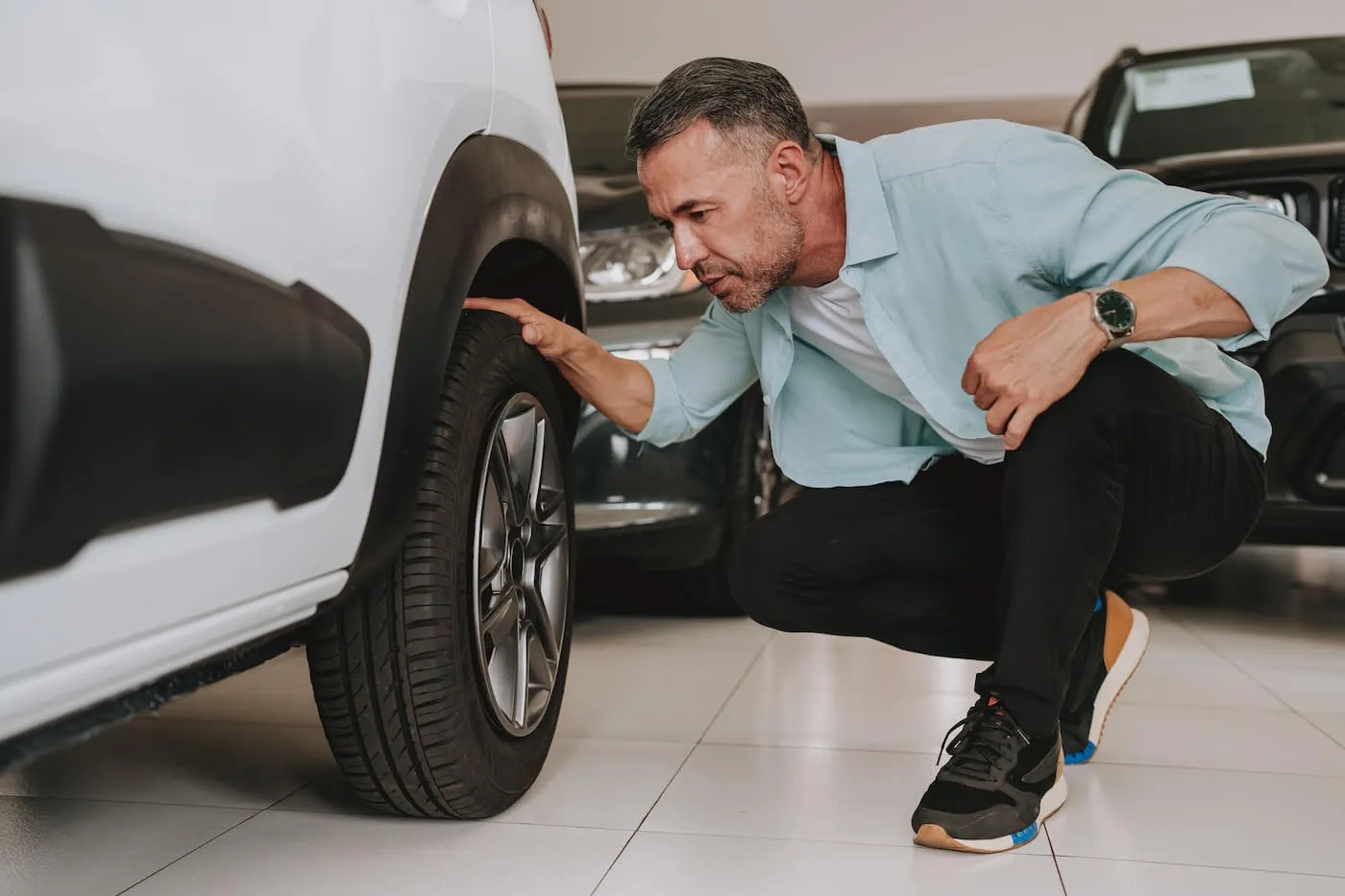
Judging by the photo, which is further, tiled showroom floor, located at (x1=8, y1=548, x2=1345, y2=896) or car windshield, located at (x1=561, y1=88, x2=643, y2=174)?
Answer: car windshield, located at (x1=561, y1=88, x2=643, y2=174)

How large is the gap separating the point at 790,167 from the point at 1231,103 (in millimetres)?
2367

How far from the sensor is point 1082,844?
1448 mm

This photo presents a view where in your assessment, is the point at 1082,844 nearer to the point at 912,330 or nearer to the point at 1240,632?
the point at 912,330

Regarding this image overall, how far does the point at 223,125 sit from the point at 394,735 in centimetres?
70

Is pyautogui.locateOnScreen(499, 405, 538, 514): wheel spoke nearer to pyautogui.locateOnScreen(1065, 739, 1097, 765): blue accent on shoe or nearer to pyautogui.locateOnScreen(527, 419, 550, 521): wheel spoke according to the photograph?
pyautogui.locateOnScreen(527, 419, 550, 521): wheel spoke

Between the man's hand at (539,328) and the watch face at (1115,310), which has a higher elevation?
the watch face at (1115,310)

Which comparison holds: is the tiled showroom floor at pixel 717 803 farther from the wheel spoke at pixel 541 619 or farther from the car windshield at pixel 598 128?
the car windshield at pixel 598 128

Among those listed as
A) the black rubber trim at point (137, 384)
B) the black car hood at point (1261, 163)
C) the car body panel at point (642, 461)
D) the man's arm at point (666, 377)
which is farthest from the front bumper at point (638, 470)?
the black rubber trim at point (137, 384)

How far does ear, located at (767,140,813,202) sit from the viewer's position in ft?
4.86

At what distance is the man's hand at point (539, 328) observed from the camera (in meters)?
1.48

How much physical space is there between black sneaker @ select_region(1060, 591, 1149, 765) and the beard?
2.00 ft

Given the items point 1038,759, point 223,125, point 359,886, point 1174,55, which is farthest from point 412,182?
point 1174,55

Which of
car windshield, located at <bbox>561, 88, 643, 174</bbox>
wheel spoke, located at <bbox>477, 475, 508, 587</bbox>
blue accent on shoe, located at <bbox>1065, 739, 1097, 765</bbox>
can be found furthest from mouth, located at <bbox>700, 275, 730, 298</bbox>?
car windshield, located at <bbox>561, 88, 643, 174</bbox>

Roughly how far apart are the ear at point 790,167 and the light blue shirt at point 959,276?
62 mm
